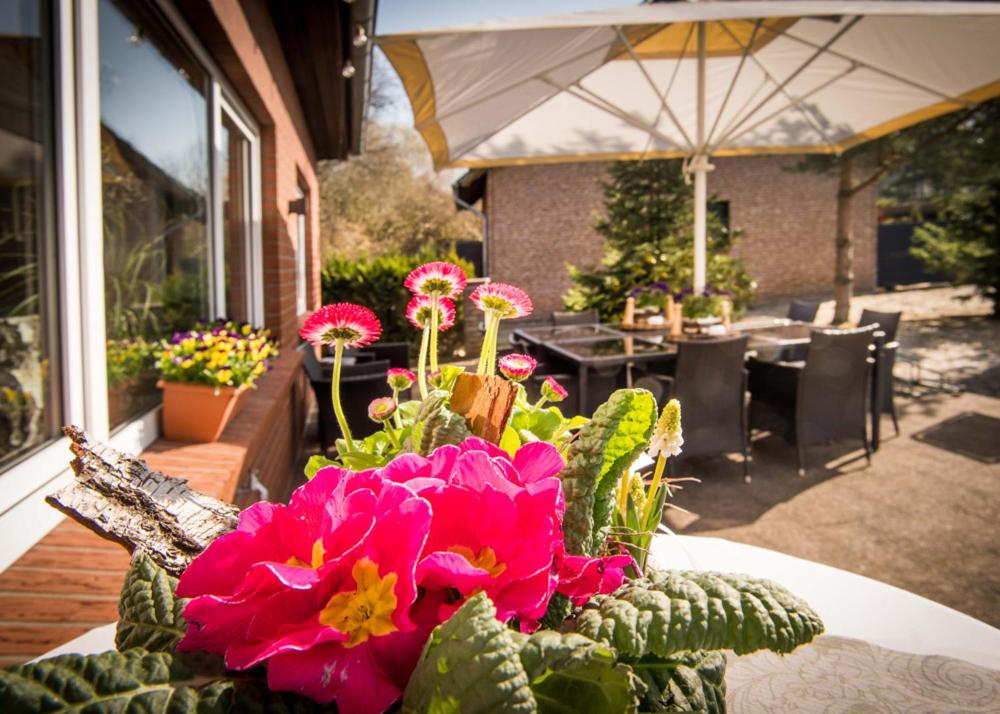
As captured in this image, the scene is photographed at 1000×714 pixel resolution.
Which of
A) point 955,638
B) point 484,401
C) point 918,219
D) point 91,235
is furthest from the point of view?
point 918,219

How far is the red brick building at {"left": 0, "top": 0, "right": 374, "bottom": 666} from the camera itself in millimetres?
1326

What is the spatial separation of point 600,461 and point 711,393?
135 inches

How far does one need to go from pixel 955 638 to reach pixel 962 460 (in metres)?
4.14

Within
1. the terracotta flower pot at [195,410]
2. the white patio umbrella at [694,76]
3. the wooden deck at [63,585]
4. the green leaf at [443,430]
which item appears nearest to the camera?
the green leaf at [443,430]

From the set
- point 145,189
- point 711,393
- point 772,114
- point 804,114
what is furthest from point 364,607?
point 804,114

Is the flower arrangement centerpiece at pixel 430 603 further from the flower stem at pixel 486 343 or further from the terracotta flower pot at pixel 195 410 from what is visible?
the terracotta flower pot at pixel 195 410

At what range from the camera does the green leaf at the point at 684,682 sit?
16.8 inches

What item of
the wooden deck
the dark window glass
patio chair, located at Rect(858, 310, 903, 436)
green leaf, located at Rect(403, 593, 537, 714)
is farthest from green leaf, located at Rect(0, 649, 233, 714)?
patio chair, located at Rect(858, 310, 903, 436)

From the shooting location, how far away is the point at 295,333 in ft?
17.6

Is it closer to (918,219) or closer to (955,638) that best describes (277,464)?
(955,638)

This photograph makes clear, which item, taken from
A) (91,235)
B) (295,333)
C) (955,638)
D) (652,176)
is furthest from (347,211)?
(955,638)

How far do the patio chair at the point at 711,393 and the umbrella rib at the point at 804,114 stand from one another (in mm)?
2491

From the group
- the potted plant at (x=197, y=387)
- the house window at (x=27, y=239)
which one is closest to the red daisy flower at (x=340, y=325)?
the house window at (x=27, y=239)

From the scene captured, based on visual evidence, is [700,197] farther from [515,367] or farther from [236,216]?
[515,367]
